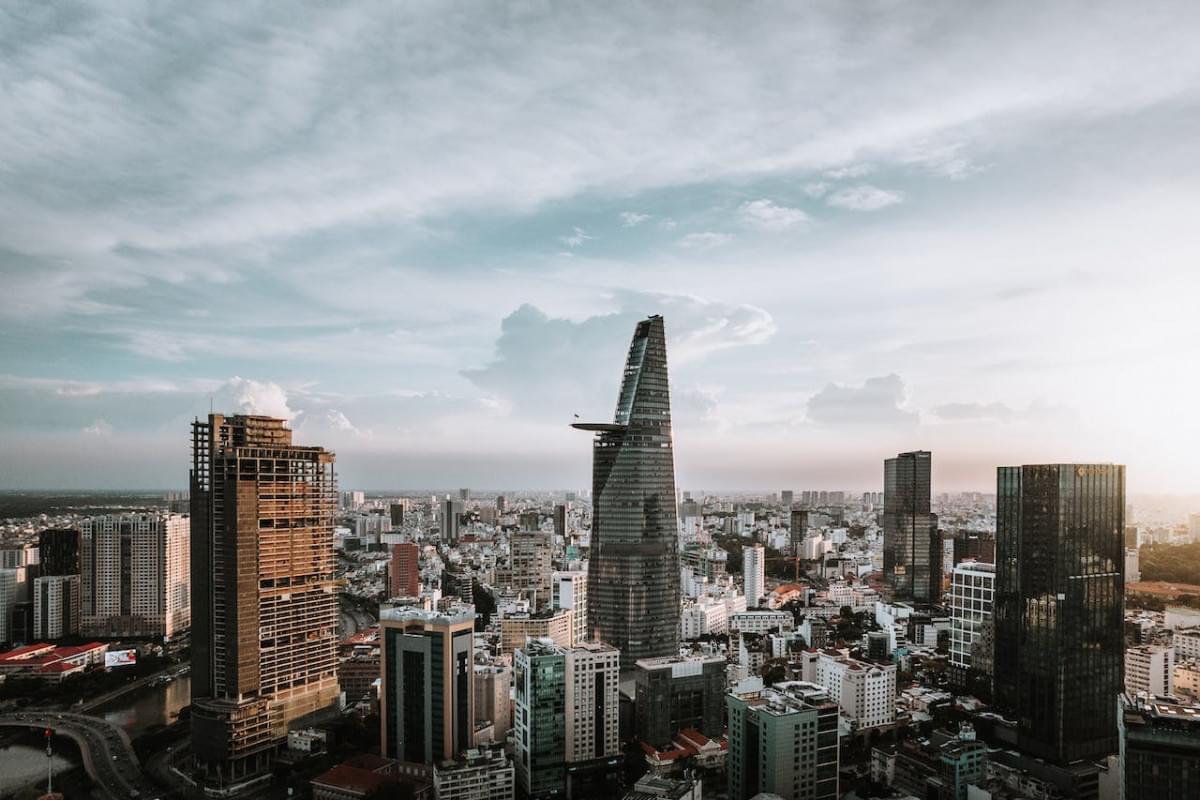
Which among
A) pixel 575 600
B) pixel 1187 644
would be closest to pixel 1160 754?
pixel 1187 644

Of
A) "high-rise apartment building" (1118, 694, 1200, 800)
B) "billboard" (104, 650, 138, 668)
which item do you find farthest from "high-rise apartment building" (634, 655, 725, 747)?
"billboard" (104, 650, 138, 668)

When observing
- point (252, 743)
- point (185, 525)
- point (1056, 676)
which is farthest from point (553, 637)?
point (185, 525)

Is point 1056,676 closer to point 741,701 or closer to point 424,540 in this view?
point 741,701

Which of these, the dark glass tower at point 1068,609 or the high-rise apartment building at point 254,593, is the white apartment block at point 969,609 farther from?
the high-rise apartment building at point 254,593

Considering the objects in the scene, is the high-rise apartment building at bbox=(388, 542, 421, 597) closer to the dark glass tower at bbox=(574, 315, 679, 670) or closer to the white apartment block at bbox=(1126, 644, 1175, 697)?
the dark glass tower at bbox=(574, 315, 679, 670)

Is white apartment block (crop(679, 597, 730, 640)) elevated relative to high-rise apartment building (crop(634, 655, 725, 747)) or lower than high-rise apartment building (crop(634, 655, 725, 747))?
lower

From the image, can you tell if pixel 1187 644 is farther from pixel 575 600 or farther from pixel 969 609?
pixel 575 600

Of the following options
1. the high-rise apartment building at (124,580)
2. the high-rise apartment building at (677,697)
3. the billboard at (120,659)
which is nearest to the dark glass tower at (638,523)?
the high-rise apartment building at (677,697)
